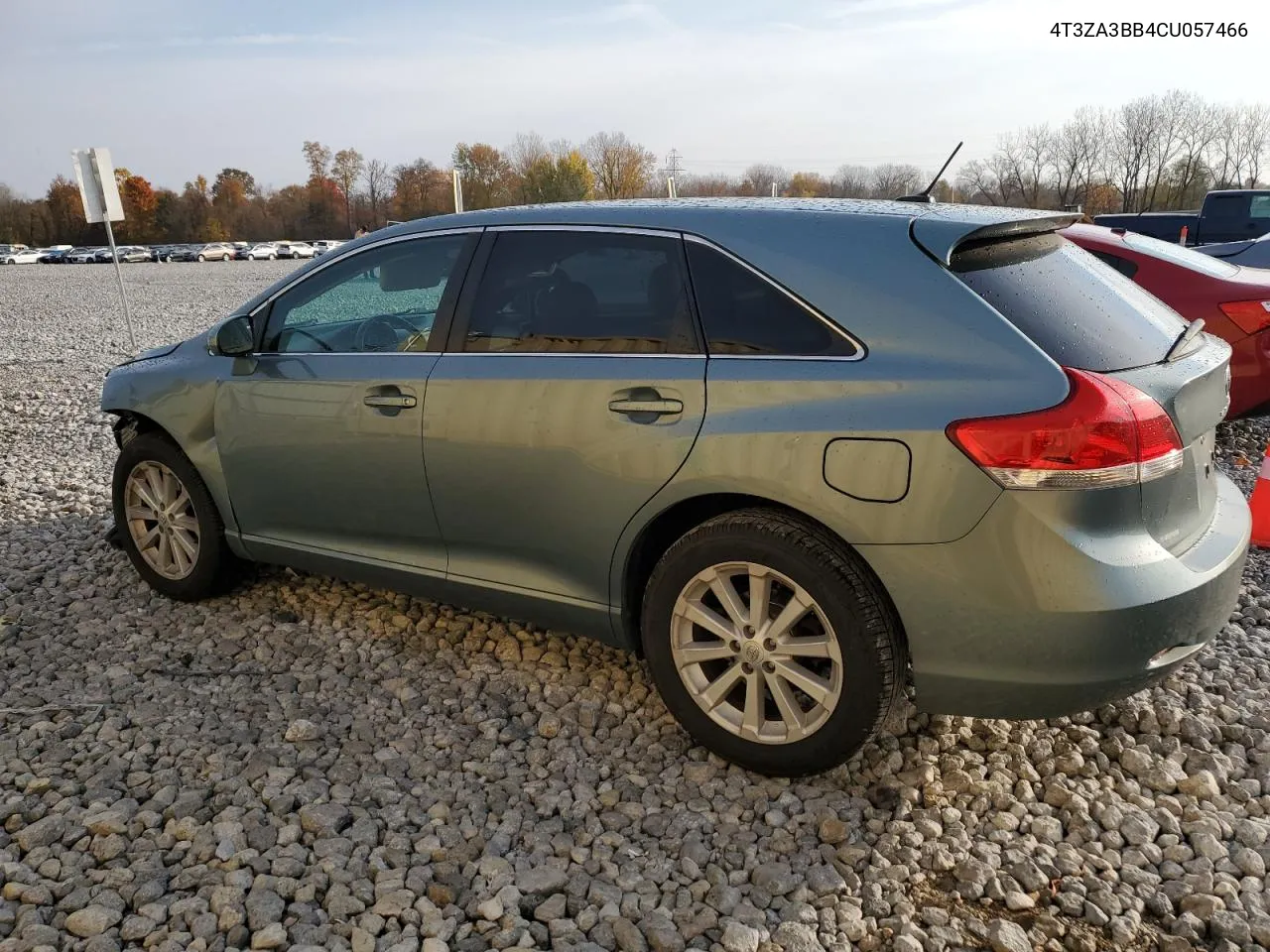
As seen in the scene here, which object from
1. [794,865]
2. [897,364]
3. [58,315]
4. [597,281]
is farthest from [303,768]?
[58,315]

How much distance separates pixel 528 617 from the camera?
3691mm

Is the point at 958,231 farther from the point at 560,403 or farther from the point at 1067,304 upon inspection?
the point at 560,403

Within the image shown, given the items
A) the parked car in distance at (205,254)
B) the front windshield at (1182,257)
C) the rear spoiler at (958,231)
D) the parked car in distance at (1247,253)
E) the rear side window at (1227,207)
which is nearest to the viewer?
the rear spoiler at (958,231)

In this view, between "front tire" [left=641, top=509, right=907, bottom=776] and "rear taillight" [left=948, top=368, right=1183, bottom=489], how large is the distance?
0.49 metres

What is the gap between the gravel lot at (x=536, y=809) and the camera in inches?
105

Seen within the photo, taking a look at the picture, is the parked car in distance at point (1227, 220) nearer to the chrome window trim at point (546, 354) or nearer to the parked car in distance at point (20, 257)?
the chrome window trim at point (546, 354)

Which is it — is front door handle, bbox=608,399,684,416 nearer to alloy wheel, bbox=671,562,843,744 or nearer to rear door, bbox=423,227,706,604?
rear door, bbox=423,227,706,604

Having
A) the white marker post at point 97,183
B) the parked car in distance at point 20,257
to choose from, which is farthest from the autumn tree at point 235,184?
the white marker post at point 97,183

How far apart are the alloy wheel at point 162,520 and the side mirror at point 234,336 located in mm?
767

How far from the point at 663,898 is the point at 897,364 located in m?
1.56

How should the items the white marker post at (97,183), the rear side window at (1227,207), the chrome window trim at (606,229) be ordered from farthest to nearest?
the rear side window at (1227,207), the white marker post at (97,183), the chrome window trim at (606,229)

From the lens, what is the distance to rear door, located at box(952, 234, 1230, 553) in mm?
2832

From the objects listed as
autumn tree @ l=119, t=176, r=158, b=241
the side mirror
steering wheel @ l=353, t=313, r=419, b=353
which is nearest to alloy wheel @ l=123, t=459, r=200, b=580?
the side mirror

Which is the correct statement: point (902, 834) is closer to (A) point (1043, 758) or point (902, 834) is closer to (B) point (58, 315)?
(A) point (1043, 758)
